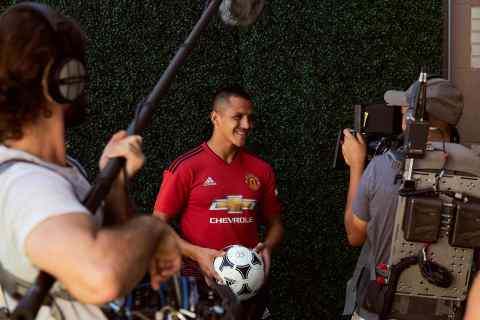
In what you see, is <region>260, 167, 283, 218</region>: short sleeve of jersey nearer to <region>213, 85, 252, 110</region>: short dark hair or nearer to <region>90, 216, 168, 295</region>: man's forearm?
<region>213, 85, 252, 110</region>: short dark hair

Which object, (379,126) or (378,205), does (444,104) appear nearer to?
(379,126)

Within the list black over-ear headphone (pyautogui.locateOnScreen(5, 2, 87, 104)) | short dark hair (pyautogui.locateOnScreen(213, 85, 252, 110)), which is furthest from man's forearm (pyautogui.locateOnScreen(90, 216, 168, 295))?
short dark hair (pyautogui.locateOnScreen(213, 85, 252, 110))

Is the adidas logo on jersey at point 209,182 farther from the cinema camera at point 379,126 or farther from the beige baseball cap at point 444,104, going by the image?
the beige baseball cap at point 444,104

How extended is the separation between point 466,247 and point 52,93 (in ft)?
6.78

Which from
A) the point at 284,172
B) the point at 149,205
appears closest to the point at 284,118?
the point at 284,172

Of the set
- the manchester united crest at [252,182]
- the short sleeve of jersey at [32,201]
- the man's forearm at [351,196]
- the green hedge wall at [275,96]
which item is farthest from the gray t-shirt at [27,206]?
the green hedge wall at [275,96]

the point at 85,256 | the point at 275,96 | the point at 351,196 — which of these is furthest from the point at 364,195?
the point at 275,96

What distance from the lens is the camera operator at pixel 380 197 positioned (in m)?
3.16

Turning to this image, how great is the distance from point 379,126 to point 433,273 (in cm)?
99

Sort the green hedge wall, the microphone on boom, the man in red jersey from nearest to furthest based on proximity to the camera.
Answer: the microphone on boom < the man in red jersey < the green hedge wall

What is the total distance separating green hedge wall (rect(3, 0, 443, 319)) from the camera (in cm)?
534

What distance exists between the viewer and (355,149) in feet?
11.9

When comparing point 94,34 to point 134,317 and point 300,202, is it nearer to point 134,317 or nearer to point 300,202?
point 300,202

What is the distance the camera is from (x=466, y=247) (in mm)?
2904
